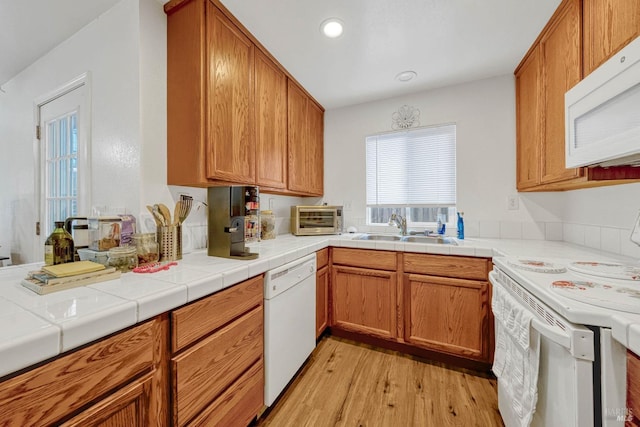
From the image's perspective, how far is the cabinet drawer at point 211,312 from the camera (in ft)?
2.73

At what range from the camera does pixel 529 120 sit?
1833 millimetres

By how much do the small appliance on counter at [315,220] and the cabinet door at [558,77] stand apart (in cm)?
158

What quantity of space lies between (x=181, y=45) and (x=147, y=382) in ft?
5.37

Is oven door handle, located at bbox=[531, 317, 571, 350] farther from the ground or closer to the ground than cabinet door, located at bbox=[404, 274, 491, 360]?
farther from the ground

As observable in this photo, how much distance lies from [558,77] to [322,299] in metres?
2.16

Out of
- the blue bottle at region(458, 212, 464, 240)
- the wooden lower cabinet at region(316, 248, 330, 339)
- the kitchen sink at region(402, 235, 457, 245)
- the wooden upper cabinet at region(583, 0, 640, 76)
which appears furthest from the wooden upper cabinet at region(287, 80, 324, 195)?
the wooden upper cabinet at region(583, 0, 640, 76)

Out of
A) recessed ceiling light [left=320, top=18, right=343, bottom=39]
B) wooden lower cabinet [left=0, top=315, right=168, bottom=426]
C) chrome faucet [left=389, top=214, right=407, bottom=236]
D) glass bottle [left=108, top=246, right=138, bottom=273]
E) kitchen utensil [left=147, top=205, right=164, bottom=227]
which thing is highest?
recessed ceiling light [left=320, top=18, right=343, bottom=39]

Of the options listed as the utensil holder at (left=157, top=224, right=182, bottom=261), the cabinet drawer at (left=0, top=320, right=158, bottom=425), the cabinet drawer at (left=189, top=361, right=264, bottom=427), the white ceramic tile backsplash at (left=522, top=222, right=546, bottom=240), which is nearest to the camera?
the cabinet drawer at (left=0, top=320, right=158, bottom=425)

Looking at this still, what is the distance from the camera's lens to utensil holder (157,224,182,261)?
1.23m

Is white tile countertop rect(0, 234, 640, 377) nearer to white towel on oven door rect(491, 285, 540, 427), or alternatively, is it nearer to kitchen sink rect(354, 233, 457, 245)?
white towel on oven door rect(491, 285, 540, 427)

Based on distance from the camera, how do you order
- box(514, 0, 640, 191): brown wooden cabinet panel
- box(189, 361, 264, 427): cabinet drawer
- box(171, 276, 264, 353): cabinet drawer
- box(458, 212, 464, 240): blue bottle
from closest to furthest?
1. box(171, 276, 264, 353): cabinet drawer
2. box(189, 361, 264, 427): cabinet drawer
3. box(514, 0, 640, 191): brown wooden cabinet panel
4. box(458, 212, 464, 240): blue bottle

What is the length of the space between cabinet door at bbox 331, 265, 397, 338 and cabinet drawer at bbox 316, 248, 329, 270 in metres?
0.12

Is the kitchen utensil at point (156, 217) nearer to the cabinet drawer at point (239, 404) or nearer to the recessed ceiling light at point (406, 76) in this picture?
the cabinet drawer at point (239, 404)

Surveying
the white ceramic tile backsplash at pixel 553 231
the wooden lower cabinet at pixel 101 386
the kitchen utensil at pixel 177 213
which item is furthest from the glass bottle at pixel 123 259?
the white ceramic tile backsplash at pixel 553 231
